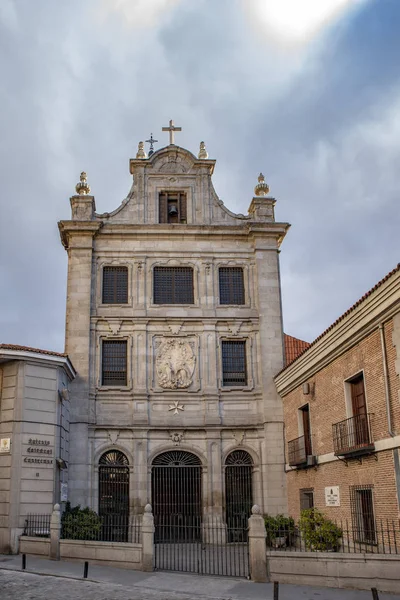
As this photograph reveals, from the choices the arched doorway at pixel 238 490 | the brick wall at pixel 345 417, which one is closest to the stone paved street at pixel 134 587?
the brick wall at pixel 345 417

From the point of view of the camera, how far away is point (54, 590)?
14.7m

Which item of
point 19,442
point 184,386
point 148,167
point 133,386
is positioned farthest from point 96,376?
point 148,167

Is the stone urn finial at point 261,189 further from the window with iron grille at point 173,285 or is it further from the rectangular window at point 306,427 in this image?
the rectangular window at point 306,427

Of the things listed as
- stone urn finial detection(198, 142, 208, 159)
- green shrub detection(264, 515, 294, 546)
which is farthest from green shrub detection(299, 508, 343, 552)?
stone urn finial detection(198, 142, 208, 159)

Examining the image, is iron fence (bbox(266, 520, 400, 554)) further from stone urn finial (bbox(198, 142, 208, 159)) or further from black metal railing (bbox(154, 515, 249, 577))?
stone urn finial (bbox(198, 142, 208, 159))

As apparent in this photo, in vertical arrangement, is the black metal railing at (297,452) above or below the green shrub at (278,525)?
above

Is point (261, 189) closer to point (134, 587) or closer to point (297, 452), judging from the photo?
point (297, 452)

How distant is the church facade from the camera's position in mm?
25719

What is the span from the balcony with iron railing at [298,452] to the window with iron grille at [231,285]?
6835 millimetres

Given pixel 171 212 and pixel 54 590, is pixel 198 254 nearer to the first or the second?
pixel 171 212

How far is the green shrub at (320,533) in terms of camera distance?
1825cm

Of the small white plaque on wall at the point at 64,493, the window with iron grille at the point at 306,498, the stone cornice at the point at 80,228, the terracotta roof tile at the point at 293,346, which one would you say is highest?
the stone cornice at the point at 80,228

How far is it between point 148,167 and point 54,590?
19943mm

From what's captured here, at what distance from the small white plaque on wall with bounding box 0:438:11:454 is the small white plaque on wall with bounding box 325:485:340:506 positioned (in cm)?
1023
